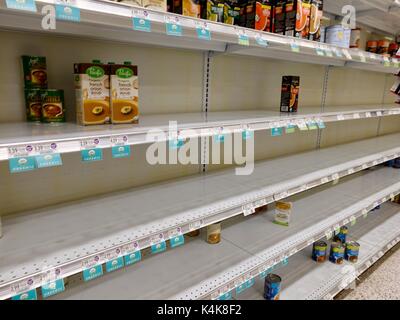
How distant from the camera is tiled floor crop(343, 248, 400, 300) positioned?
6.37 feet

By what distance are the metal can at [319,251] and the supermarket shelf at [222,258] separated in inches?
8.3

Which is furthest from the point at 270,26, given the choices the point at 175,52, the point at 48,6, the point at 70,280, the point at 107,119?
the point at 70,280

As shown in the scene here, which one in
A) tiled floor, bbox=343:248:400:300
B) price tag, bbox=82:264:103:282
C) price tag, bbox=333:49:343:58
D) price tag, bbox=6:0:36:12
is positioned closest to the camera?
price tag, bbox=6:0:36:12

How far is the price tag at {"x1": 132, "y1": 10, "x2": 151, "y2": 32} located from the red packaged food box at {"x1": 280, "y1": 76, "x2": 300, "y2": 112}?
3.48 ft

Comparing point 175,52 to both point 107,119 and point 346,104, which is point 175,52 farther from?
point 346,104

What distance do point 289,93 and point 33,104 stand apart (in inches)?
53.0

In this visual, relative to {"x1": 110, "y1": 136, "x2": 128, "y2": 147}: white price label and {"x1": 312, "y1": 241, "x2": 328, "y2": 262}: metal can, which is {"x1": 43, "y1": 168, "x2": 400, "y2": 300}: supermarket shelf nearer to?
{"x1": 312, "y1": 241, "x2": 328, "y2": 262}: metal can

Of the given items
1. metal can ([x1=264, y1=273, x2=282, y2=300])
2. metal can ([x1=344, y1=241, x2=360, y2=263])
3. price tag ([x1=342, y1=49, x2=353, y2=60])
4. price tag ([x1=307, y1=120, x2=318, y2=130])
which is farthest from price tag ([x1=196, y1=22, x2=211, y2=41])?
metal can ([x1=344, y1=241, x2=360, y2=263])

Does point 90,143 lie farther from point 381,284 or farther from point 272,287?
point 381,284

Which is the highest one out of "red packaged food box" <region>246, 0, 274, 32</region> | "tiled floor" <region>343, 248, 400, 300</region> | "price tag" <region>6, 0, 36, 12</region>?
"red packaged food box" <region>246, 0, 274, 32</region>

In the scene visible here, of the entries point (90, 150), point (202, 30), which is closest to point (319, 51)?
point (202, 30)

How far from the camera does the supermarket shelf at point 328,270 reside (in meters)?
1.73
